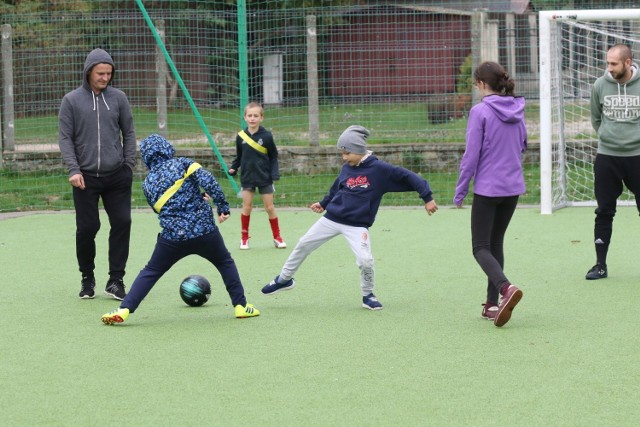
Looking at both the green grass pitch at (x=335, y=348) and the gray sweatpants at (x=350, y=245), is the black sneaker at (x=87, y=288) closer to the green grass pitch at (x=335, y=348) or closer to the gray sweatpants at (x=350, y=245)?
the green grass pitch at (x=335, y=348)

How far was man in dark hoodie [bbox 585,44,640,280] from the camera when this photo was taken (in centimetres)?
898

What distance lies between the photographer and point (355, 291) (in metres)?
8.67

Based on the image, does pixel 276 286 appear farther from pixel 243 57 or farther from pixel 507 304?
pixel 243 57

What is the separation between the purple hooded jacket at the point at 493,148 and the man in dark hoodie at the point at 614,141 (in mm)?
1987

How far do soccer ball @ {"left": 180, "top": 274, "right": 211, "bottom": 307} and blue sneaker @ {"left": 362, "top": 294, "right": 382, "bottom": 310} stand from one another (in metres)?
1.17

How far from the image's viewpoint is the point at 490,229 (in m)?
7.42

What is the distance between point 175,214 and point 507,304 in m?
2.25

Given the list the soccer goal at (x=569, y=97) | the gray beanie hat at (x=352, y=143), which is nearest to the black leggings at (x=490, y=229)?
the gray beanie hat at (x=352, y=143)

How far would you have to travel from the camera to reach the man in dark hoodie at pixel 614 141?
898 centimetres

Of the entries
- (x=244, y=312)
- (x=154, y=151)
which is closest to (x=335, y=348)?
(x=244, y=312)

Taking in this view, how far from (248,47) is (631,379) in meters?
10.9

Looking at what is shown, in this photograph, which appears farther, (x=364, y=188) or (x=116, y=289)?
(x=116, y=289)

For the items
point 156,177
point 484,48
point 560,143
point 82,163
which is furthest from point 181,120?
point 156,177

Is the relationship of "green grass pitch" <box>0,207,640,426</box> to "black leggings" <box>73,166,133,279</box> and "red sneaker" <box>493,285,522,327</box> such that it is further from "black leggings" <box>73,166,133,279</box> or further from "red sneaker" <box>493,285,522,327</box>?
"black leggings" <box>73,166,133,279</box>
